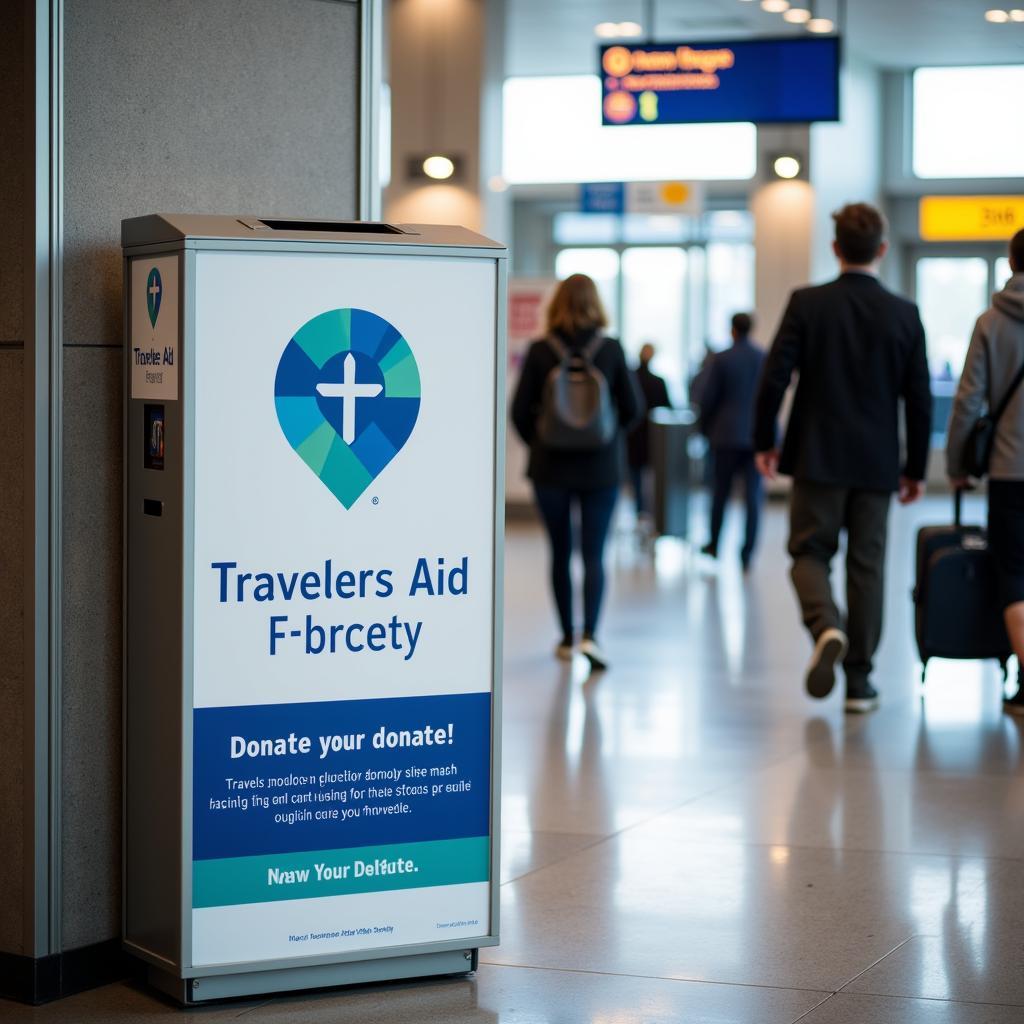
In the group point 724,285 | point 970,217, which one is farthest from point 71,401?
point 724,285

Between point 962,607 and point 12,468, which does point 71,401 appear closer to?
point 12,468

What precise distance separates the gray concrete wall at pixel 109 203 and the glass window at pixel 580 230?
58.7 ft

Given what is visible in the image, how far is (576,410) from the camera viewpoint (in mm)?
7066

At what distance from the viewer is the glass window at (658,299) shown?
21156 millimetres

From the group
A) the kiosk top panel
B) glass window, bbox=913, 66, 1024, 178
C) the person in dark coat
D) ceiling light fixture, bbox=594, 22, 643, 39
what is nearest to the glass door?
glass window, bbox=913, 66, 1024, 178

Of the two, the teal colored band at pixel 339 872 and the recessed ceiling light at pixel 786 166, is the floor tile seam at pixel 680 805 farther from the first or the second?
the recessed ceiling light at pixel 786 166

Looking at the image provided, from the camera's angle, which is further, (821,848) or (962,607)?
(962,607)

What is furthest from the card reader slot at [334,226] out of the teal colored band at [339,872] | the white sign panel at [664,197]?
the white sign panel at [664,197]

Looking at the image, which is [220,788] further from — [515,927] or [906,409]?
[906,409]

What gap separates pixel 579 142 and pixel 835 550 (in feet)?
47.0

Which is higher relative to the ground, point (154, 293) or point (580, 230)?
point (580, 230)

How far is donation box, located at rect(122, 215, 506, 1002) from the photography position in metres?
3.15

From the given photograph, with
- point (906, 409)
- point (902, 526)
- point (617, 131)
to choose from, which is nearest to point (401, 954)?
point (906, 409)

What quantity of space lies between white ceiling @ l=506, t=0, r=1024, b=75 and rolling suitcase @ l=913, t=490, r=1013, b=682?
10.2m
